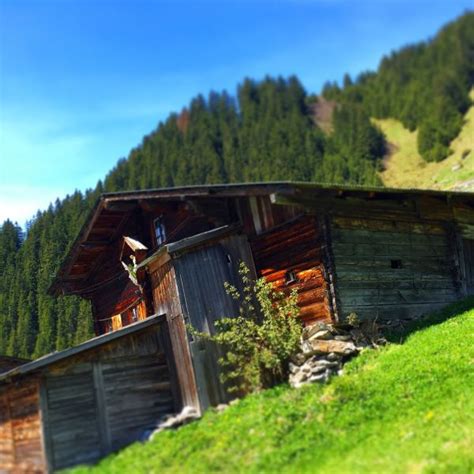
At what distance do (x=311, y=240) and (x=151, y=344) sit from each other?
5303mm

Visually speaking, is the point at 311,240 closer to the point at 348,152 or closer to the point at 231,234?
the point at 231,234

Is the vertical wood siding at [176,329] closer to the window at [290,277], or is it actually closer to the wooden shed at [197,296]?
the wooden shed at [197,296]

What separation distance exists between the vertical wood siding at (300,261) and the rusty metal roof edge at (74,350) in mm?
3546

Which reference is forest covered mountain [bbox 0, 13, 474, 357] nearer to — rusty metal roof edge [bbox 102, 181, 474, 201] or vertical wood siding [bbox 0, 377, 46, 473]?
rusty metal roof edge [bbox 102, 181, 474, 201]

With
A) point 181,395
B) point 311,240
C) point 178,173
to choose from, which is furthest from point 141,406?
point 178,173

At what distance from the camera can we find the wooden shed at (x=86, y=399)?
547 inches

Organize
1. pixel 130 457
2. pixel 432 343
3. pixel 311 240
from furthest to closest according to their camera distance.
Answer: pixel 311 240, pixel 432 343, pixel 130 457

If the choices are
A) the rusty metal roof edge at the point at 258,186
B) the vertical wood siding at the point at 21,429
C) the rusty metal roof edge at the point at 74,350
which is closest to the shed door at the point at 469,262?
the rusty metal roof edge at the point at 258,186

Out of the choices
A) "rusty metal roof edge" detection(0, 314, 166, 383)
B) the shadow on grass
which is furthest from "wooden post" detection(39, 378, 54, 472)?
the shadow on grass

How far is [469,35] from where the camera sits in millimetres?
92875

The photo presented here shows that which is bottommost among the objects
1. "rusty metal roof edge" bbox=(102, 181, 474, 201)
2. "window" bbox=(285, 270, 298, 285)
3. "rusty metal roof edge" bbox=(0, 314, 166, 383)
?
"rusty metal roof edge" bbox=(0, 314, 166, 383)

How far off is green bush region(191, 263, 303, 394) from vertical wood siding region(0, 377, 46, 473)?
432 cm

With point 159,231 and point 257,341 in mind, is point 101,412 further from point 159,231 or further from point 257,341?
point 159,231

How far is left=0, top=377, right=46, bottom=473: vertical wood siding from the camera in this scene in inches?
552
